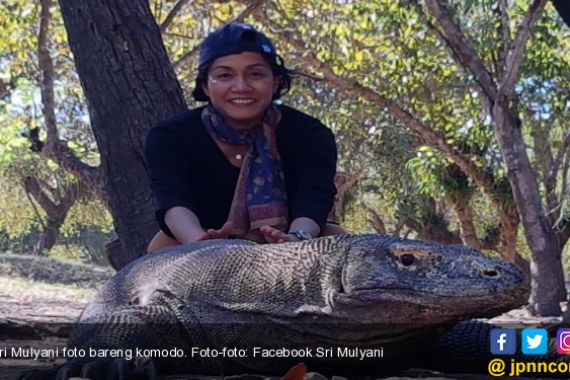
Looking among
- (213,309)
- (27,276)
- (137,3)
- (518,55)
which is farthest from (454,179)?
(213,309)

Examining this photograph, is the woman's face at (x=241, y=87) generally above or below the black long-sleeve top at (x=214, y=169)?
above

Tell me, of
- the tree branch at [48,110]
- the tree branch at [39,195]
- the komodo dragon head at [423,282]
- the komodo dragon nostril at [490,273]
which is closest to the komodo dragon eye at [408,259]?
the komodo dragon head at [423,282]

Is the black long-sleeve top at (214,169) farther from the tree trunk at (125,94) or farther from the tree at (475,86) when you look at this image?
the tree at (475,86)

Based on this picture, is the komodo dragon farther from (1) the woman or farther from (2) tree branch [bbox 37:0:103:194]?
(2) tree branch [bbox 37:0:103:194]

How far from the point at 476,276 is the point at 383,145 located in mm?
12608

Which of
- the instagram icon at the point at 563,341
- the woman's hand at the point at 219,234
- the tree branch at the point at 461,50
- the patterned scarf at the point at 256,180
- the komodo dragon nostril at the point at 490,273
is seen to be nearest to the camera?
the komodo dragon nostril at the point at 490,273

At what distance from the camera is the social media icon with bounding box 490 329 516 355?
2244 millimetres

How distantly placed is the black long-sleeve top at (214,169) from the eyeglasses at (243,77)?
0.15 m

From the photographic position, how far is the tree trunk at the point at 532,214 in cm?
873

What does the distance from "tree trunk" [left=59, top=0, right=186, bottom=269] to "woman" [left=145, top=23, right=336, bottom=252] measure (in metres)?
1.14

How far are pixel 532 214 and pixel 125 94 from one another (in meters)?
5.96

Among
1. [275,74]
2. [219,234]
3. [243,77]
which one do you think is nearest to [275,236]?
[219,234]

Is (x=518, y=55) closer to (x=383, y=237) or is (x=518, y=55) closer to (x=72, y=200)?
(x=383, y=237)

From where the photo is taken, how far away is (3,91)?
15.0 metres
